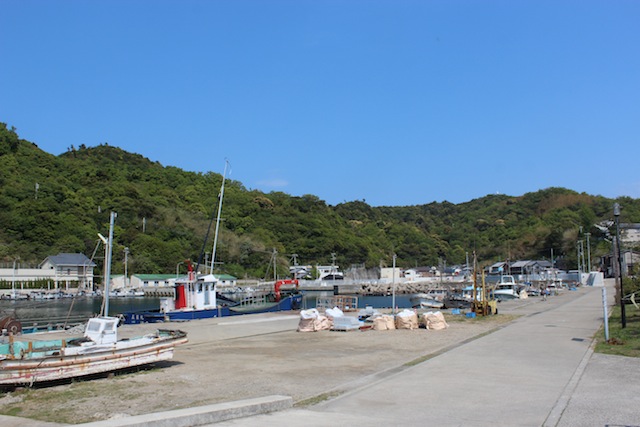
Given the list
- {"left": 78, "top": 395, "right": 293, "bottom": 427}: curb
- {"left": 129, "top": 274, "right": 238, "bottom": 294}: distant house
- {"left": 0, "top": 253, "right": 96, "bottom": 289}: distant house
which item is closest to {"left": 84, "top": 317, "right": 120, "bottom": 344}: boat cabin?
{"left": 78, "top": 395, "right": 293, "bottom": 427}: curb

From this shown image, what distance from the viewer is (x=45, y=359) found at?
10.7 meters

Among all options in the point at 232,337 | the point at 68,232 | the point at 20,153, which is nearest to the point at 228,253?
the point at 68,232

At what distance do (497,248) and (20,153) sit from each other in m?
125

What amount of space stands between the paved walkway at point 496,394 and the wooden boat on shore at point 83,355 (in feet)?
16.4

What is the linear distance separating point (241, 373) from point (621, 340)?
10968 mm

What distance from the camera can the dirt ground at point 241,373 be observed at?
30.4 feet

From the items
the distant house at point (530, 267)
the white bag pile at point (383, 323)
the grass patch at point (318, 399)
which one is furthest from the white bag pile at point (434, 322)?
the distant house at point (530, 267)

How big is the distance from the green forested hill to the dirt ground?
3524 inches

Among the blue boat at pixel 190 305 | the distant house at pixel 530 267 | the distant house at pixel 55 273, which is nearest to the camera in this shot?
Answer: the blue boat at pixel 190 305

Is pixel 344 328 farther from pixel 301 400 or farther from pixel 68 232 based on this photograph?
pixel 68 232

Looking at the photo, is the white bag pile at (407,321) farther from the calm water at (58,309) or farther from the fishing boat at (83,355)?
the calm water at (58,309)

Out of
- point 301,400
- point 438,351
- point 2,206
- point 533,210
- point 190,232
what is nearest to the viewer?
point 301,400

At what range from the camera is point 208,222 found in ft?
403

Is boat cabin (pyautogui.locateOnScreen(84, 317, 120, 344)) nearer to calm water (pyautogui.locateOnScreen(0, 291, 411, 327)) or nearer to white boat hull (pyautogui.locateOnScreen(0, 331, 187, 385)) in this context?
white boat hull (pyautogui.locateOnScreen(0, 331, 187, 385))
